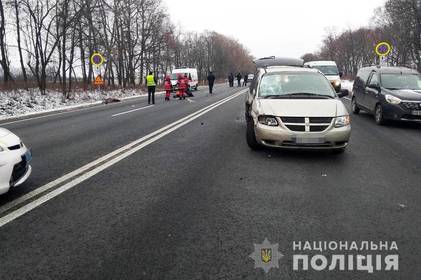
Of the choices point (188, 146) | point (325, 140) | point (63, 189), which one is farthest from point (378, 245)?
point (188, 146)

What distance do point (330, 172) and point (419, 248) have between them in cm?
240

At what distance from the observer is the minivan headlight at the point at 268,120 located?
20.2 feet

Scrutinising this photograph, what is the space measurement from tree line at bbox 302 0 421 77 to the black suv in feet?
43.0

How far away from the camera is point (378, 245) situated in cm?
311

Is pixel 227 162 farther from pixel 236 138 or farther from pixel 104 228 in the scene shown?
pixel 104 228

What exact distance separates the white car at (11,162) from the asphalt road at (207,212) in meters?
0.27

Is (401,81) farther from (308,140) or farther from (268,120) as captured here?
(268,120)

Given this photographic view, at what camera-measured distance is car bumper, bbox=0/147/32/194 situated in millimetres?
3984

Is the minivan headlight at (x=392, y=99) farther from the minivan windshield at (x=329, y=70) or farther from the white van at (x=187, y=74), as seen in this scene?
the white van at (x=187, y=74)

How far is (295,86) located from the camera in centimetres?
733

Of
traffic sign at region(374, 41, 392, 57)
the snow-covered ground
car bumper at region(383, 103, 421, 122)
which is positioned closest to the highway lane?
the snow-covered ground

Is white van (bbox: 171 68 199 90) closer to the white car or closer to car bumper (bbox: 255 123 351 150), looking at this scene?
car bumper (bbox: 255 123 351 150)

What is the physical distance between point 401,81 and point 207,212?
9.47 meters

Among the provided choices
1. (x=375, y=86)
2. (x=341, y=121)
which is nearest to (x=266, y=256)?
(x=341, y=121)
